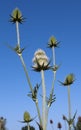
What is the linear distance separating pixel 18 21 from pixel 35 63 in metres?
2.71

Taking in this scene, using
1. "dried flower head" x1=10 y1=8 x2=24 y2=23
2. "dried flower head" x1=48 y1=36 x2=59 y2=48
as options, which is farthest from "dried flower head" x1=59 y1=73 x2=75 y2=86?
"dried flower head" x1=10 y1=8 x2=24 y2=23

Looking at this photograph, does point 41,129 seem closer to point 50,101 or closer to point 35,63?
point 50,101

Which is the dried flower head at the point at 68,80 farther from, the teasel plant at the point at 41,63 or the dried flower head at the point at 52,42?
the teasel plant at the point at 41,63

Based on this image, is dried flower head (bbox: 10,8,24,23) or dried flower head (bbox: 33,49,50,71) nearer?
dried flower head (bbox: 33,49,50,71)

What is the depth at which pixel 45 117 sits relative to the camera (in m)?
9.35

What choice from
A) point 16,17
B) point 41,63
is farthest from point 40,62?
point 16,17

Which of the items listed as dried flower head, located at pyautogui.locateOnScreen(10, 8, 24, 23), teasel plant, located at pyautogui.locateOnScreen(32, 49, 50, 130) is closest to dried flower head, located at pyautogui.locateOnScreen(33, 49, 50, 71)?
teasel plant, located at pyautogui.locateOnScreen(32, 49, 50, 130)

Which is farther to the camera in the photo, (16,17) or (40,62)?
(16,17)

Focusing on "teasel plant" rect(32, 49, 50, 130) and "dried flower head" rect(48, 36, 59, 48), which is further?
"dried flower head" rect(48, 36, 59, 48)

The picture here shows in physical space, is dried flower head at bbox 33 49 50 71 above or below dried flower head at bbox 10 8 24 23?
below

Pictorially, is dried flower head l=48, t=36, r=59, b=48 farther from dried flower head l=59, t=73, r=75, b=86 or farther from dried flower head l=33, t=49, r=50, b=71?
dried flower head l=33, t=49, r=50, b=71

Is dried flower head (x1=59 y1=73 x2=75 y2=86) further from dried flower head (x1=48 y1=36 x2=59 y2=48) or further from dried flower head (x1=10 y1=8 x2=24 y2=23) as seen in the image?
dried flower head (x1=10 y1=8 x2=24 y2=23)

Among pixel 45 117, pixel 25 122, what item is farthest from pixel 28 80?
pixel 25 122

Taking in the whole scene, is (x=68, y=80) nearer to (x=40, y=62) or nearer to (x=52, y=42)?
(x=52, y=42)
